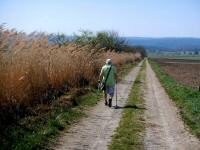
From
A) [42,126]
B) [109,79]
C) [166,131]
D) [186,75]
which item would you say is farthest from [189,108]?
[186,75]

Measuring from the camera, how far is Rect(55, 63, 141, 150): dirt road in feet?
37.6

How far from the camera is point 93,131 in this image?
13453mm

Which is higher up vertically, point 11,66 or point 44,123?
point 11,66

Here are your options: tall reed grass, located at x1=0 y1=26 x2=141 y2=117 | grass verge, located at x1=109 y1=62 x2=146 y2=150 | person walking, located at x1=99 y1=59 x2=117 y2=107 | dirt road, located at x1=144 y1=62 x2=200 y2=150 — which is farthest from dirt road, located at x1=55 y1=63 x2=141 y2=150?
tall reed grass, located at x1=0 y1=26 x2=141 y2=117

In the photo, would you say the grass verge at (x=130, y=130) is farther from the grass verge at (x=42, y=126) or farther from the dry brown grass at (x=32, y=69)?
the dry brown grass at (x=32, y=69)

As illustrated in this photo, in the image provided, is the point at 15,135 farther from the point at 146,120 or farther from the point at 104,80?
the point at 104,80

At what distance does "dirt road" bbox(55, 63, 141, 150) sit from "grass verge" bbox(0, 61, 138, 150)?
0.32 m

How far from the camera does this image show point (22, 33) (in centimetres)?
1719

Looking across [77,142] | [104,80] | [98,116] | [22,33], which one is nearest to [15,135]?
[77,142]

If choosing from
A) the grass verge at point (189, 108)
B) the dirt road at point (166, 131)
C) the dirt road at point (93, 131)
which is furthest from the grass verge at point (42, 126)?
the grass verge at point (189, 108)

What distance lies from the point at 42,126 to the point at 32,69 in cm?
459

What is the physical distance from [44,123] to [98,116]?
324 centimetres

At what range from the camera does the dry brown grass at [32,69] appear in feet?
48.0

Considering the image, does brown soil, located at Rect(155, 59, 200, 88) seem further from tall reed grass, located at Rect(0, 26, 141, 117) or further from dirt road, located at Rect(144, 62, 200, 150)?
dirt road, located at Rect(144, 62, 200, 150)
